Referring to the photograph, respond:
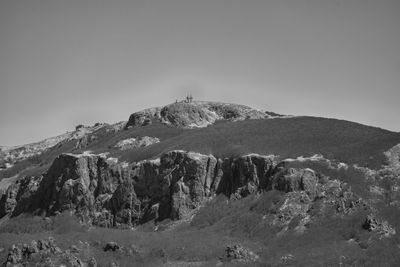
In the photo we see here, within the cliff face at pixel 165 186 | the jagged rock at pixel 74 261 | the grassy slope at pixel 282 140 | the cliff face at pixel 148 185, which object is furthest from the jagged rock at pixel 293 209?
the jagged rock at pixel 74 261

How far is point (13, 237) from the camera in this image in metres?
113

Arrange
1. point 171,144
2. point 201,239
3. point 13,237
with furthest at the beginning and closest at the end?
1. point 171,144
2. point 13,237
3. point 201,239

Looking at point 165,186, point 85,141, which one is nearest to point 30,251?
point 165,186

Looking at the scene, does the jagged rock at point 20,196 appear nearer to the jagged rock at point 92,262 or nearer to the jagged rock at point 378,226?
the jagged rock at point 92,262

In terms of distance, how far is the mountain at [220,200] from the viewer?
316 ft

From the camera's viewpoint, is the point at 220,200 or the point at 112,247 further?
the point at 220,200

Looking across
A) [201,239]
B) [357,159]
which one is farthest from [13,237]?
[357,159]

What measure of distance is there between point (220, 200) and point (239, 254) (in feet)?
81.9

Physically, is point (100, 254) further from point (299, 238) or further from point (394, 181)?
point (394, 181)

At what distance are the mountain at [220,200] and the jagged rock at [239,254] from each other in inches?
6.8

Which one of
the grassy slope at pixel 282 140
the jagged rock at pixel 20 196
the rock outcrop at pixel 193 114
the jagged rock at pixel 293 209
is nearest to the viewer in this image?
the jagged rock at pixel 293 209

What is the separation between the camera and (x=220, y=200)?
119m

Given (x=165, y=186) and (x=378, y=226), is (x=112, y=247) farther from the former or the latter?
(x=378, y=226)

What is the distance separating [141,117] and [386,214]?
3614 inches
